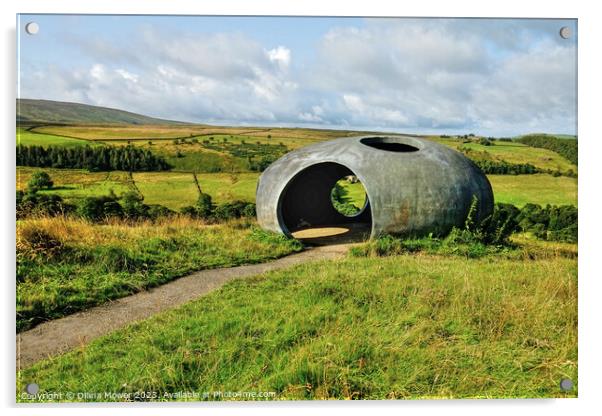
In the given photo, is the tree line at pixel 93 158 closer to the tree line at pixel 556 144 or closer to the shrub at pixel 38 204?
the shrub at pixel 38 204

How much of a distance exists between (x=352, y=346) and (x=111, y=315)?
10.2 ft

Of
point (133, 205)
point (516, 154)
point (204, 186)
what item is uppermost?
point (516, 154)

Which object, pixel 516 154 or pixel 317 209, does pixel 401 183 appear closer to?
pixel 516 154

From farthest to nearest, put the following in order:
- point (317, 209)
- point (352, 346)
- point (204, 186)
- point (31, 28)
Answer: point (204, 186)
point (317, 209)
point (31, 28)
point (352, 346)

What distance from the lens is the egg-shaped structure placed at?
9.72 meters

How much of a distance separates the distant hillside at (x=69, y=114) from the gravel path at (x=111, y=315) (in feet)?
8.24

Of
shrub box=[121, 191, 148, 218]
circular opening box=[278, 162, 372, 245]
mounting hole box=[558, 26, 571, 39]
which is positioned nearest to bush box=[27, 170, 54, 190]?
shrub box=[121, 191, 148, 218]

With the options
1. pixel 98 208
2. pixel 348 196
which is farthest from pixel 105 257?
pixel 348 196

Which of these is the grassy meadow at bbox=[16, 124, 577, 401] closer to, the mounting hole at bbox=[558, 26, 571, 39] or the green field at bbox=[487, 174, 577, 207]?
the green field at bbox=[487, 174, 577, 207]

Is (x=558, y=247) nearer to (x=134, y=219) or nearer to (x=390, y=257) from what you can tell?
(x=390, y=257)

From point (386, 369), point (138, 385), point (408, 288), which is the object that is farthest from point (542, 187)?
point (138, 385)

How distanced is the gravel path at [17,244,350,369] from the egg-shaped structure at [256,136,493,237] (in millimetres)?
2501

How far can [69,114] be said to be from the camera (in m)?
8.02

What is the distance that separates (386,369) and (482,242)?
598cm
